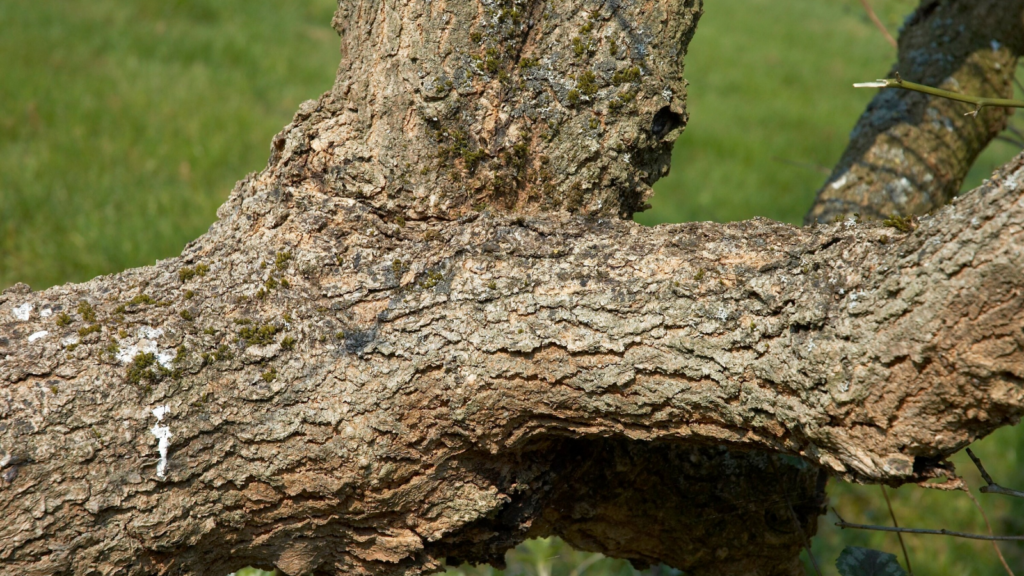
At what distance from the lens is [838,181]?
2729 mm

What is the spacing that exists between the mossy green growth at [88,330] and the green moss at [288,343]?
36cm

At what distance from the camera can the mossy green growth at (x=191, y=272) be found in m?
1.60

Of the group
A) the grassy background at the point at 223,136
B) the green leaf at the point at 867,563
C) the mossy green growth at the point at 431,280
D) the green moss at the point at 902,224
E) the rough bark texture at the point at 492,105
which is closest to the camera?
the green moss at the point at 902,224

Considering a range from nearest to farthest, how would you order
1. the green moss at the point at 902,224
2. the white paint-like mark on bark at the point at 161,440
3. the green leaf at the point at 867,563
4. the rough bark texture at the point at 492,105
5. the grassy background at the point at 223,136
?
1. the green moss at the point at 902,224
2. the white paint-like mark on bark at the point at 161,440
3. the rough bark texture at the point at 492,105
4. the green leaf at the point at 867,563
5. the grassy background at the point at 223,136

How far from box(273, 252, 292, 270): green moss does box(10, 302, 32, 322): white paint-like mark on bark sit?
48cm

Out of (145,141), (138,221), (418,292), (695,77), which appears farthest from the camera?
(695,77)

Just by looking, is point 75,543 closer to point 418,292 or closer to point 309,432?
point 309,432

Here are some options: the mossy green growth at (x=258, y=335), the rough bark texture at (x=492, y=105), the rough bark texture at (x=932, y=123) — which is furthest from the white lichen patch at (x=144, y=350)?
the rough bark texture at (x=932, y=123)

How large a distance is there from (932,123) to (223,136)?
486 centimetres

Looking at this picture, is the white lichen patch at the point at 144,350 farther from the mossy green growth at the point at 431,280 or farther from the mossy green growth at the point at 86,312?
the mossy green growth at the point at 431,280

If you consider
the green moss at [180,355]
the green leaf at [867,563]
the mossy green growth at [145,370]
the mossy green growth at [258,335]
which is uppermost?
the mossy green growth at [258,335]

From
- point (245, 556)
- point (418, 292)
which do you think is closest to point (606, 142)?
point (418, 292)

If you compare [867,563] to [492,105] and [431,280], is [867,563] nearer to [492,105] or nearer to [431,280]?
[431,280]

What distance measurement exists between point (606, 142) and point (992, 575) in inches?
131
